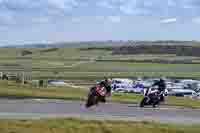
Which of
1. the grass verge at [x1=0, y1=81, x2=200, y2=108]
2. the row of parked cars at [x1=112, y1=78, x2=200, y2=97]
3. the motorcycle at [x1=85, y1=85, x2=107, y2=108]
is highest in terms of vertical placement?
the motorcycle at [x1=85, y1=85, x2=107, y2=108]

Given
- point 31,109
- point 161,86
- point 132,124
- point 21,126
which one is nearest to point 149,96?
point 161,86

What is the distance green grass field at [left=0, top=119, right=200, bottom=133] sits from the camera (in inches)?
585

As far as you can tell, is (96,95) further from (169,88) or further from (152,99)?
(169,88)

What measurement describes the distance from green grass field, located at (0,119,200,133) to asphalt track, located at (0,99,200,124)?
1.72m

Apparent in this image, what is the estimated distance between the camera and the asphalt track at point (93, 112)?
18.2 m

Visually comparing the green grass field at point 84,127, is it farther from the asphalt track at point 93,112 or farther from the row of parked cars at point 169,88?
the row of parked cars at point 169,88

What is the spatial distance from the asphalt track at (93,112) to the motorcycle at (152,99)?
0.38m

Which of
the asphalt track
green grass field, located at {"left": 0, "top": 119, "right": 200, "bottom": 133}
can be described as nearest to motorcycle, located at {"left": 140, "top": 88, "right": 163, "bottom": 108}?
the asphalt track

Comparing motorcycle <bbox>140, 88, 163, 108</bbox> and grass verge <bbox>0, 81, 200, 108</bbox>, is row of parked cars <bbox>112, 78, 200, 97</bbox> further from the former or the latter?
motorcycle <bbox>140, 88, 163, 108</bbox>

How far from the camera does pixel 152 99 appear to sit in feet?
74.9

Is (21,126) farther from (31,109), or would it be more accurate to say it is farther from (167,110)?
(167,110)

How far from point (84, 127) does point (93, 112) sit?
4841 millimetres

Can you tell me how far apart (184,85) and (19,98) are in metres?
52.5

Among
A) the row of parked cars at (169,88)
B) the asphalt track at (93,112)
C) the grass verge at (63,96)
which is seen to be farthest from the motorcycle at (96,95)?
the row of parked cars at (169,88)
